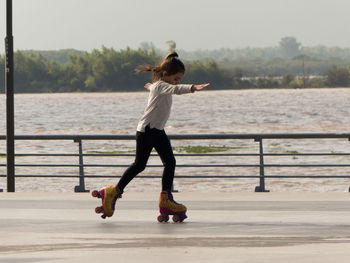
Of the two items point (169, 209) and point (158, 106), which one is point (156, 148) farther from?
point (169, 209)

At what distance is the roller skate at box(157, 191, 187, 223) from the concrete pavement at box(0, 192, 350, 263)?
0.38 feet

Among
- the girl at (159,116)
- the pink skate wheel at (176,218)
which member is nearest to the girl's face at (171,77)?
the girl at (159,116)

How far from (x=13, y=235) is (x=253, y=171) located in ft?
130

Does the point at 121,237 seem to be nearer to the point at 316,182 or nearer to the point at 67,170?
the point at 316,182

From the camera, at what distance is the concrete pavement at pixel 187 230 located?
26.8 ft

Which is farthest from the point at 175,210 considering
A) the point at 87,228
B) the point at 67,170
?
the point at 67,170

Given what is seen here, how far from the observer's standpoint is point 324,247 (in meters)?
8.50

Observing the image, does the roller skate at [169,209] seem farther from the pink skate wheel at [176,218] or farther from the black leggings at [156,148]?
the black leggings at [156,148]

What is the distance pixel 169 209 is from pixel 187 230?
643 mm

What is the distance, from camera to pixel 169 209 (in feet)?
34.0

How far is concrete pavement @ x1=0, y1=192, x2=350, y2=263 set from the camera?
8172 mm

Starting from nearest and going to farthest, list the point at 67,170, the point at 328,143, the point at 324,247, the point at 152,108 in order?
the point at 324,247, the point at 152,108, the point at 67,170, the point at 328,143

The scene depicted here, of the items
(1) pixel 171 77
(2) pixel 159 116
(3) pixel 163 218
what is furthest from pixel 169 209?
(1) pixel 171 77

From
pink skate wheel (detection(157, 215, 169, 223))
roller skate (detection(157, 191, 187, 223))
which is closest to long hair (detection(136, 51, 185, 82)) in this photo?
roller skate (detection(157, 191, 187, 223))
